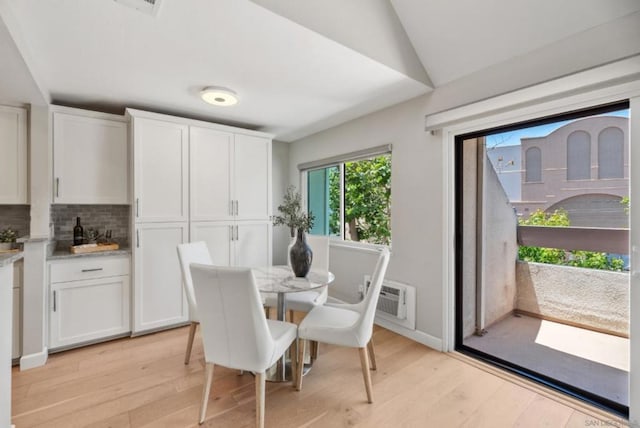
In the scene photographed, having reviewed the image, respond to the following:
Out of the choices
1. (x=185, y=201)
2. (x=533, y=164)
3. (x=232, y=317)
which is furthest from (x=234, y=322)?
(x=533, y=164)

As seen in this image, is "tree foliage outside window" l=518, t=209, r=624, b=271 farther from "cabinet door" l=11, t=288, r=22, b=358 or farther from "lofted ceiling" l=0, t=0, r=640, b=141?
"cabinet door" l=11, t=288, r=22, b=358

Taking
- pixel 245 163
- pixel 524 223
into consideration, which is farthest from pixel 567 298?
pixel 245 163

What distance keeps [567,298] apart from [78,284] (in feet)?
14.9

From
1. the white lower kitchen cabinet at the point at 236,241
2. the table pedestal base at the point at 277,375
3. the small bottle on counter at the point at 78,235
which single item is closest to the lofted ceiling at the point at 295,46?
the small bottle on counter at the point at 78,235

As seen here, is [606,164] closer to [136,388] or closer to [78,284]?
[136,388]

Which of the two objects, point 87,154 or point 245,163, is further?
point 245,163

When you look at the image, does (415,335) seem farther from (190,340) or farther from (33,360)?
(33,360)

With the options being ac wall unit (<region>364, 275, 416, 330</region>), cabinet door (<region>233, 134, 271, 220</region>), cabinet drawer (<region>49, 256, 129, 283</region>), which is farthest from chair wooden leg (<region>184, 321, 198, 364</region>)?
ac wall unit (<region>364, 275, 416, 330</region>)

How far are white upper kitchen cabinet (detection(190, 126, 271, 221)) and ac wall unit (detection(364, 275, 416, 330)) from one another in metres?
1.69

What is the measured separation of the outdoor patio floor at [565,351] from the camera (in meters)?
2.03

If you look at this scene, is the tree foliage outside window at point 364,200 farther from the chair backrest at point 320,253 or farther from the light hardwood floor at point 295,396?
the light hardwood floor at point 295,396

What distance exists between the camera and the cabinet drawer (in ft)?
8.09

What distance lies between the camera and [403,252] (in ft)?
9.25

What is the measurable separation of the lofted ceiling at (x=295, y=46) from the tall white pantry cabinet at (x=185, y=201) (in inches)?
18.0
